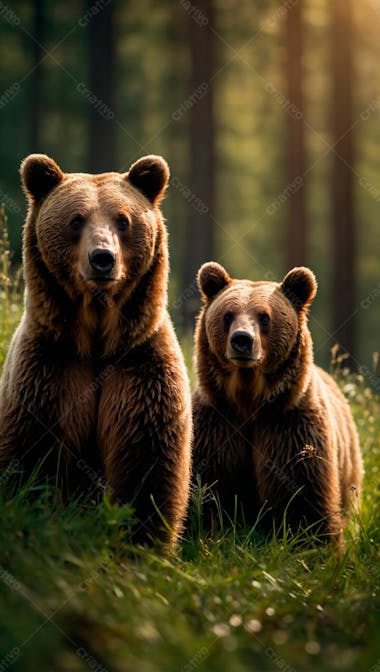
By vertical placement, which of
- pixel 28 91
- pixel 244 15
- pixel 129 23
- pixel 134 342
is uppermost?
pixel 244 15

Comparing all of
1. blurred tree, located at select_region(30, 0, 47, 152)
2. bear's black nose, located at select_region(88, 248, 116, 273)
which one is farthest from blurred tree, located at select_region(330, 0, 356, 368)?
bear's black nose, located at select_region(88, 248, 116, 273)

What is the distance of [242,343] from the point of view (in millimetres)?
5344

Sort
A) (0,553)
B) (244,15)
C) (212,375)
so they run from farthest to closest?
(244,15), (212,375), (0,553)

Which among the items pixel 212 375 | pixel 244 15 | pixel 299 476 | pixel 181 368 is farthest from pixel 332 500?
pixel 244 15

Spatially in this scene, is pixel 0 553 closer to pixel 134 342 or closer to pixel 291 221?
pixel 134 342

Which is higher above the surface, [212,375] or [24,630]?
[212,375]

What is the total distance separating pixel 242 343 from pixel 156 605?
2.31m

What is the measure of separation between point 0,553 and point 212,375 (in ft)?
8.73

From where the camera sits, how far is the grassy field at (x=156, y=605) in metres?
2.89

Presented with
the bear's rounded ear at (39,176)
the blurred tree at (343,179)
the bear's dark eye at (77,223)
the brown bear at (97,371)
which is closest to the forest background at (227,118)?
the blurred tree at (343,179)

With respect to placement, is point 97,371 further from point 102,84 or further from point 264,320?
point 102,84

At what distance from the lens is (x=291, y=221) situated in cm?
1623

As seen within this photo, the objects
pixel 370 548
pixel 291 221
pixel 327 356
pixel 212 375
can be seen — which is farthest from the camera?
pixel 327 356

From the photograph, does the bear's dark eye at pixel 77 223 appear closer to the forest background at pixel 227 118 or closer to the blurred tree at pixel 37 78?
the forest background at pixel 227 118
